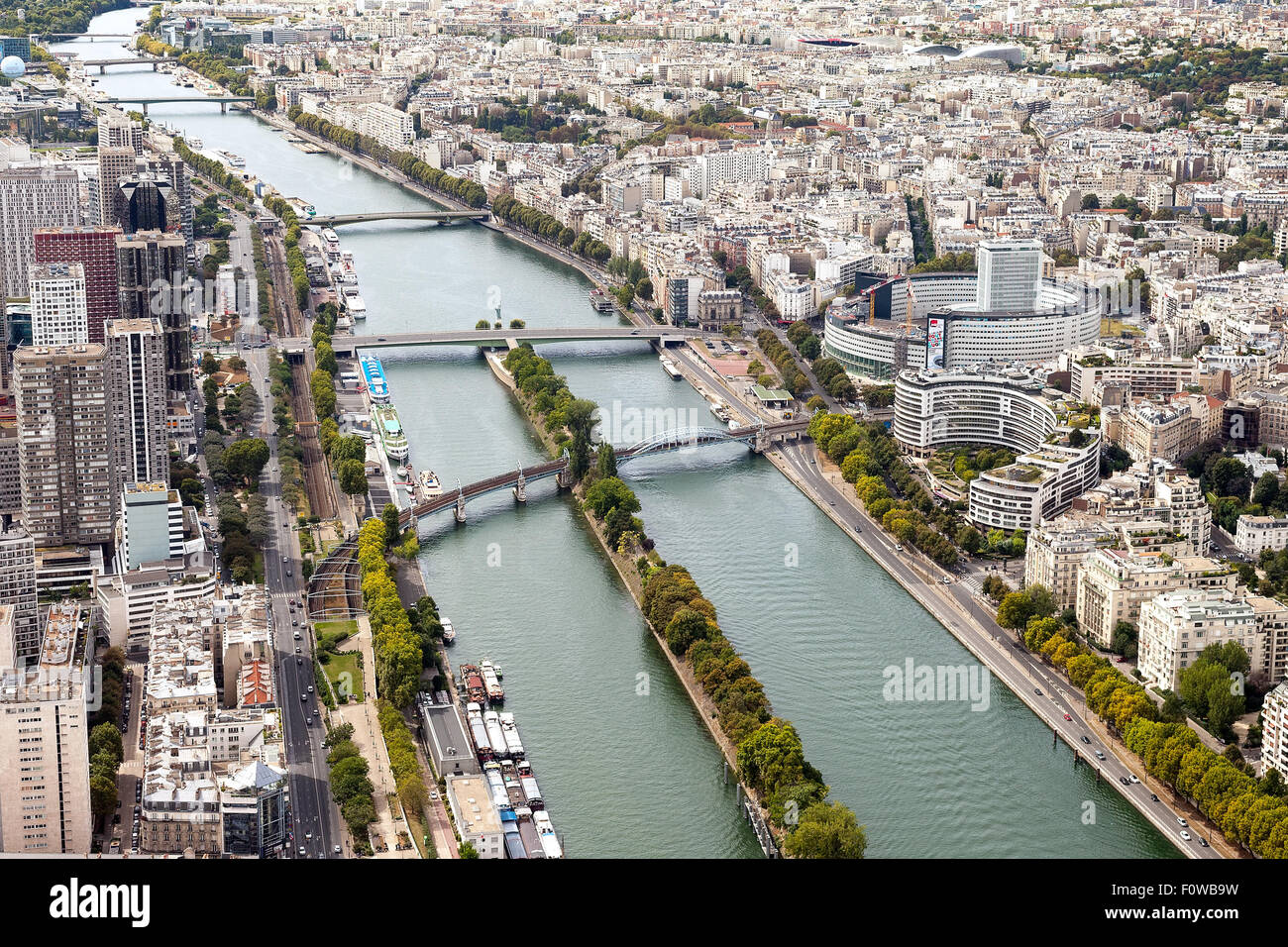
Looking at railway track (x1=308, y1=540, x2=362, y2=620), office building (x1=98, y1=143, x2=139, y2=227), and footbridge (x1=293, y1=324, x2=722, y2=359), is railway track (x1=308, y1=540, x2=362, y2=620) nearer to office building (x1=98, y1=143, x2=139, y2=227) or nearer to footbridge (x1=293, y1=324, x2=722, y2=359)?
footbridge (x1=293, y1=324, x2=722, y2=359)

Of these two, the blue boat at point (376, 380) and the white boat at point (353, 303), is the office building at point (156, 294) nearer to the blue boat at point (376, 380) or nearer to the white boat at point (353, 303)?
the blue boat at point (376, 380)

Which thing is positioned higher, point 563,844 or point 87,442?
point 87,442

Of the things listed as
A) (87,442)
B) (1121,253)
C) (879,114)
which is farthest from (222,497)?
(879,114)

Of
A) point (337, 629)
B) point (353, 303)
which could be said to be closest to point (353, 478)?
point (337, 629)

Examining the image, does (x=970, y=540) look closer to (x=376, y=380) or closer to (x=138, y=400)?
Result: (x=138, y=400)

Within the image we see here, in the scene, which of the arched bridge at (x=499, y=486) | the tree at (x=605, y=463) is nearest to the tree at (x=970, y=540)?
the tree at (x=605, y=463)

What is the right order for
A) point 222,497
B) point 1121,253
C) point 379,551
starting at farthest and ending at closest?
1. point 1121,253
2. point 222,497
3. point 379,551

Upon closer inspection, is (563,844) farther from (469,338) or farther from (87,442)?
(469,338)
